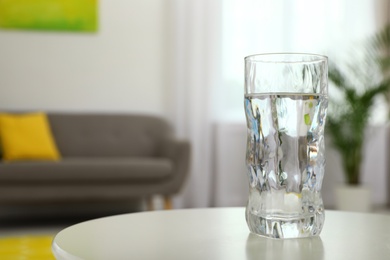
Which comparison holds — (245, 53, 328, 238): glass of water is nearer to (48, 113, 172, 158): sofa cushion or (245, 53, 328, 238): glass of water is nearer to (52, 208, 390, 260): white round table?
(52, 208, 390, 260): white round table

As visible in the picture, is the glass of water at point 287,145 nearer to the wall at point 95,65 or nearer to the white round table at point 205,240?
the white round table at point 205,240

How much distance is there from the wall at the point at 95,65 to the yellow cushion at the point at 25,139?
1.50ft

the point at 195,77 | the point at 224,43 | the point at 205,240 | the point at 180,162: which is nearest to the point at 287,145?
the point at 205,240

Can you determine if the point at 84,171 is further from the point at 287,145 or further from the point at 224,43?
the point at 287,145

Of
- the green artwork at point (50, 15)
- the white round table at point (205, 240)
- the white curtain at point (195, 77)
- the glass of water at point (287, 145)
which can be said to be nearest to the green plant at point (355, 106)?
the white curtain at point (195, 77)

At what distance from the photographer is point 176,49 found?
5152mm

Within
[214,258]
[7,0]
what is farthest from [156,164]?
[214,258]

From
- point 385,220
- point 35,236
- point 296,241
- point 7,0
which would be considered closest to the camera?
point 296,241

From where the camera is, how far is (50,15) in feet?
16.1

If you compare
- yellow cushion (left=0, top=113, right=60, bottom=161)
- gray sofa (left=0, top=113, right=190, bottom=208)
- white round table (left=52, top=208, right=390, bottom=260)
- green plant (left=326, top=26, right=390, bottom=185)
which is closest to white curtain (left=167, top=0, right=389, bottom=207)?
green plant (left=326, top=26, right=390, bottom=185)

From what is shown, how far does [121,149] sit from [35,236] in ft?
3.97

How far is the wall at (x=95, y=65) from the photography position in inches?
194

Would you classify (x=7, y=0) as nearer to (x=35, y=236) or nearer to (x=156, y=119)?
(x=156, y=119)

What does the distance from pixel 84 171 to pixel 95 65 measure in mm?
1345
